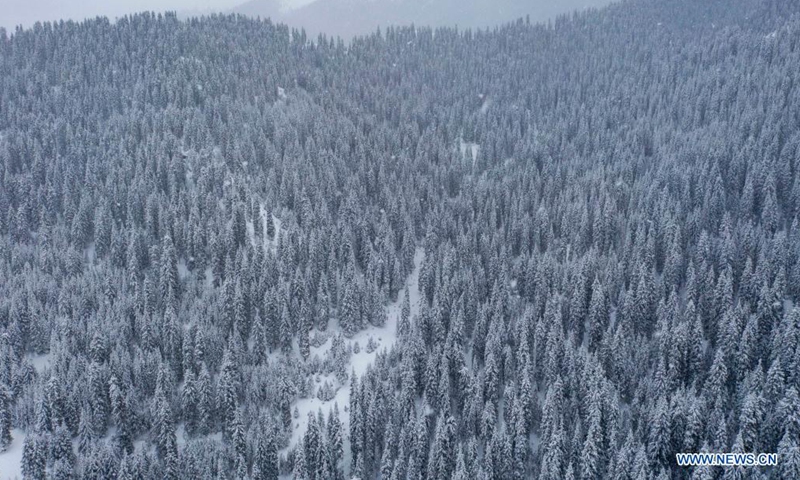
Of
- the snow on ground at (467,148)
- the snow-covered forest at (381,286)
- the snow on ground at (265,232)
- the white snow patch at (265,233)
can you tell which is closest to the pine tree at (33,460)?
the snow-covered forest at (381,286)

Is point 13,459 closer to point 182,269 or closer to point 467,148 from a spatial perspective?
point 182,269

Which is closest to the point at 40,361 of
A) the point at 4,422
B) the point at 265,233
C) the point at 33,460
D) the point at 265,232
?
the point at 4,422

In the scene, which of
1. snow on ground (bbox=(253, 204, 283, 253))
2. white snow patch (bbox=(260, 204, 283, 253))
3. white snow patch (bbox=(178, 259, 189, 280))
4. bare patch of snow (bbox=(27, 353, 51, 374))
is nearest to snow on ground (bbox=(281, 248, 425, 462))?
white snow patch (bbox=(260, 204, 283, 253))

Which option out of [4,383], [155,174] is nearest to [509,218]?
[155,174]

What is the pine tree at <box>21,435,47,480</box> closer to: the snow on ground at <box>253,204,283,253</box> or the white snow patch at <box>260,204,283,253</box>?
the white snow patch at <box>260,204,283,253</box>

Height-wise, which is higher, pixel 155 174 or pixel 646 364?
pixel 155 174

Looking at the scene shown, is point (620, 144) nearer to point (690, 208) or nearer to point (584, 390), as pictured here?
point (690, 208)
